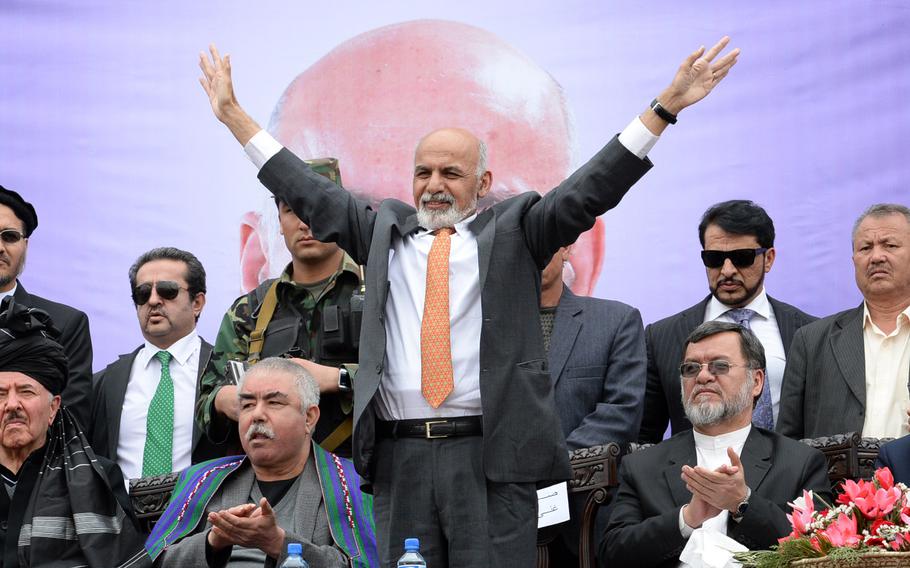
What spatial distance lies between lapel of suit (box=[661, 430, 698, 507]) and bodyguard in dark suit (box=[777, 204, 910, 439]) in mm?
528

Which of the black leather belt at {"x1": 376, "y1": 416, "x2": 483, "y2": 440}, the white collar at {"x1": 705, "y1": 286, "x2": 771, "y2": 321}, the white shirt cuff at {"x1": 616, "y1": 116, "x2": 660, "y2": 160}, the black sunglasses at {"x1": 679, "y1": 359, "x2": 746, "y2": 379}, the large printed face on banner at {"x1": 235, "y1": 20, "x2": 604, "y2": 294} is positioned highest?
the large printed face on banner at {"x1": 235, "y1": 20, "x2": 604, "y2": 294}

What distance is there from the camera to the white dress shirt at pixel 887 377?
193 inches

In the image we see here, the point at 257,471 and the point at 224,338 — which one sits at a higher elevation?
the point at 224,338

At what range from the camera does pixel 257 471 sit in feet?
15.2

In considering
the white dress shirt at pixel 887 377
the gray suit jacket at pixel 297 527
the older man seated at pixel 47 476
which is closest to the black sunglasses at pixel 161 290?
the older man seated at pixel 47 476

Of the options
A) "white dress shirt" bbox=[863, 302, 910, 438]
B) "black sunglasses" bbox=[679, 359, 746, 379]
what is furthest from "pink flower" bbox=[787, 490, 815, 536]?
"white dress shirt" bbox=[863, 302, 910, 438]

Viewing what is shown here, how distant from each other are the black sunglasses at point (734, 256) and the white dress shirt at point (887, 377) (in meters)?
0.50

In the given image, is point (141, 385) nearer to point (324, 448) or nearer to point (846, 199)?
point (324, 448)

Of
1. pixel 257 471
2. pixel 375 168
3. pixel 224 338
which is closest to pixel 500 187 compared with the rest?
pixel 375 168

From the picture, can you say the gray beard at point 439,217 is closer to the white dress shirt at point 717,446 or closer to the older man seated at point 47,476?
the white dress shirt at point 717,446

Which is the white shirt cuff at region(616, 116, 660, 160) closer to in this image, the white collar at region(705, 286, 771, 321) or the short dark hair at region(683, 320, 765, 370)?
the short dark hair at region(683, 320, 765, 370)

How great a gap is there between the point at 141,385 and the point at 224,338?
592mm

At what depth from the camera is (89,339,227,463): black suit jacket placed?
17.2 feet

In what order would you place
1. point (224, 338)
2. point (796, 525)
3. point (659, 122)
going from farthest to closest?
point (224, 338) < point (659, 122) < point (796, 525)
